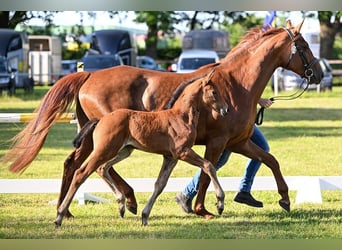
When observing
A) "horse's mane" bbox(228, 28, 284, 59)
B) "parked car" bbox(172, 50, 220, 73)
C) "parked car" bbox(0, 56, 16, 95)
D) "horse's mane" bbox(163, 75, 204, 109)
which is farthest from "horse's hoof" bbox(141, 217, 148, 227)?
"parked car" bbox(0, 56, 16, 95)

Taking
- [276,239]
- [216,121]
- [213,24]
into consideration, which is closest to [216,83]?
[216,121]

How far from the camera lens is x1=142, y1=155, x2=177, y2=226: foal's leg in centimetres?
780

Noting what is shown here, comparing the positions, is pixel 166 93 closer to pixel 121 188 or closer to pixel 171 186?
pixel 121 188

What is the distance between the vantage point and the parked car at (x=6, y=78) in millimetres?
29469

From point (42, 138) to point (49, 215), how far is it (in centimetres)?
78

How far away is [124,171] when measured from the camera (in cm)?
1266

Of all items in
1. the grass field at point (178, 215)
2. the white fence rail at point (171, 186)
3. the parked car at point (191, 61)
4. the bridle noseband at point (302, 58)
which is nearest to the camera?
the grass field at point (178, 215)

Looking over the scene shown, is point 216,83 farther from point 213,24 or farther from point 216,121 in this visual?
point 213,24

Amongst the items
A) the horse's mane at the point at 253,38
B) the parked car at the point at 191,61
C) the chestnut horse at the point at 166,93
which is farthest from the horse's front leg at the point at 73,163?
the parked car at the point at 191,61

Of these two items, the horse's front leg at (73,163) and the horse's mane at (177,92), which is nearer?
the horse's mane at (177,92)

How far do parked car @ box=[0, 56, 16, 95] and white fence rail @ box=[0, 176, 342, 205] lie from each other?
2010 cm

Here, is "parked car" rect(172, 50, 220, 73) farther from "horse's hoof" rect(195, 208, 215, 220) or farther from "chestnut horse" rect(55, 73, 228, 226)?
"chestnut horse" rect(55, 73, 228, 226)

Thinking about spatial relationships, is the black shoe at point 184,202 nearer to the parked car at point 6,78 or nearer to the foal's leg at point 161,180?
the foal's leg at point 161,180

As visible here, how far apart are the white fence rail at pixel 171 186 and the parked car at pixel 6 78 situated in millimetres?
20098
